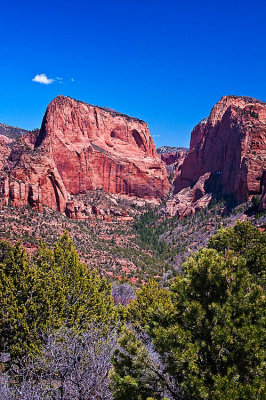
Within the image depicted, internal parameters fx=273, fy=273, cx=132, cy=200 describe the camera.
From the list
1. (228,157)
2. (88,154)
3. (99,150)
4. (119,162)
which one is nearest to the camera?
(228,157)

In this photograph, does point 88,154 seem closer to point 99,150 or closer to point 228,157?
point 99,150

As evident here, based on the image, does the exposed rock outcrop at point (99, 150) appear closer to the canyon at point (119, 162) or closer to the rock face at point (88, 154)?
the rock face at point (88, 154)

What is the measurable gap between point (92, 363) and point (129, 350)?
243 cm

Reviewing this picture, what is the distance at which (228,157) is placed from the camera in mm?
78500

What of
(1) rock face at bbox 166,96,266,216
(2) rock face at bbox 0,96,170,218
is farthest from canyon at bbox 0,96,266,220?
(1) rock face at bbox 166,96,266,216

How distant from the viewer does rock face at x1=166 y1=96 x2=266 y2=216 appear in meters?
64.8

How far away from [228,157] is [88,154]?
1674 inches

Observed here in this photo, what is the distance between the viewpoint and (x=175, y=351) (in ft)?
24.3

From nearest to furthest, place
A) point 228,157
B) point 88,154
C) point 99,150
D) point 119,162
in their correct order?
point 228,157
point 88,154
point 99,150
point 119,162

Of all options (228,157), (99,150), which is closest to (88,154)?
(99,150)

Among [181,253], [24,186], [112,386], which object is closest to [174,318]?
[112,386]

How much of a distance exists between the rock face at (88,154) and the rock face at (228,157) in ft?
47.8

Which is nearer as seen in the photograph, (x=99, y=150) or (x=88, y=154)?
(x=88, y=154)

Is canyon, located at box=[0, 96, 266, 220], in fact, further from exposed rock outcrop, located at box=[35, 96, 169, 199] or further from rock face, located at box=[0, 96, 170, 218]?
exposed rock outcrop, located at box=[35, 96, 169, 199]
